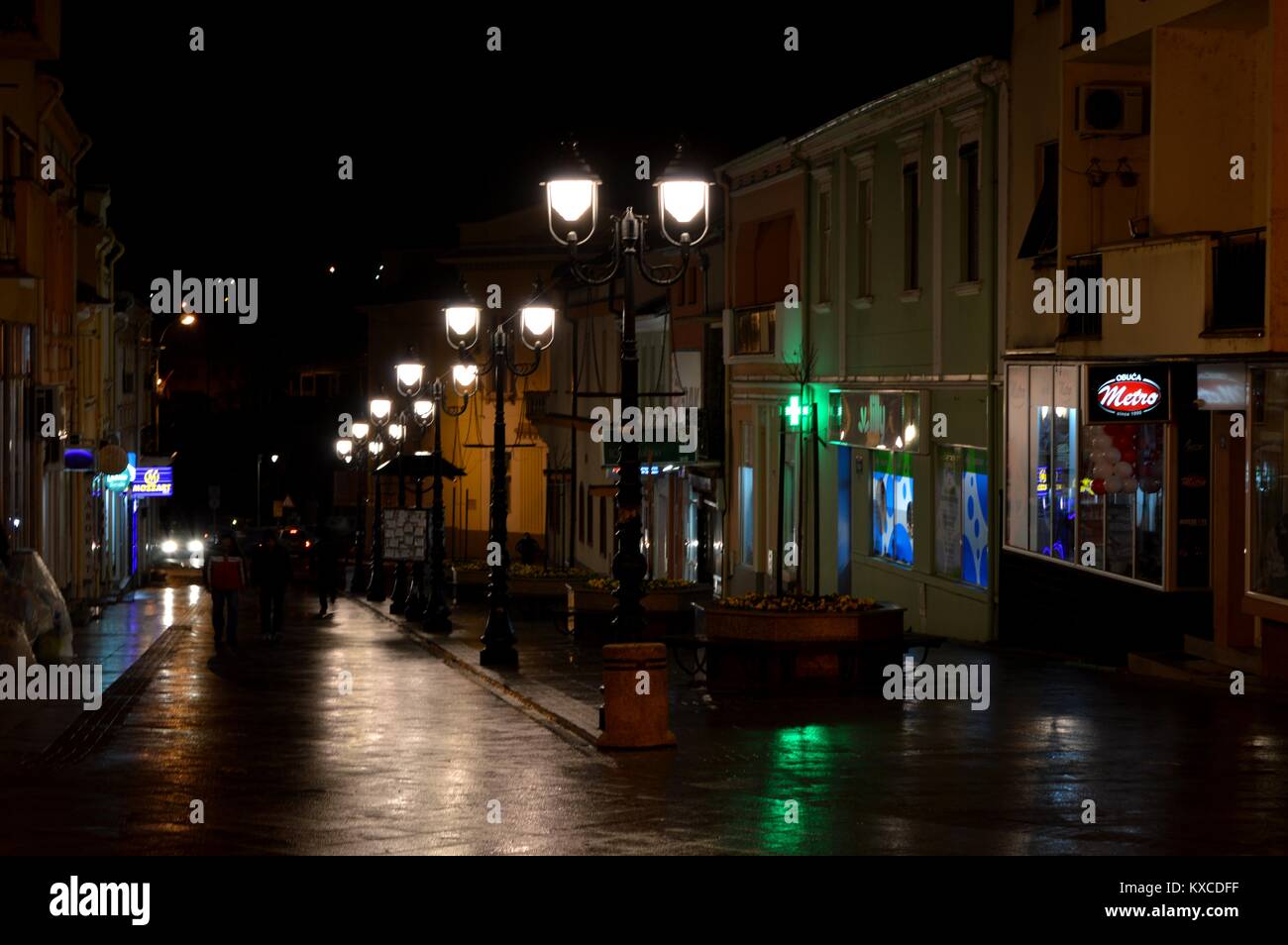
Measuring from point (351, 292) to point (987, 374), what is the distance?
8146 cm

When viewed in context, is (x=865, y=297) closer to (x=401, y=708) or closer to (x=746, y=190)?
(x=746, y=190)

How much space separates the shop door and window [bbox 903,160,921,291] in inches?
394

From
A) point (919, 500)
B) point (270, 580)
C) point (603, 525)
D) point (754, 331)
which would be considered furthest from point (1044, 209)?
point (603, 525)

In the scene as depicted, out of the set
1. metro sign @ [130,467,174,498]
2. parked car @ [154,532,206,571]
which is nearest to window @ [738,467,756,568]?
metro sign @ [130,467,174,498]

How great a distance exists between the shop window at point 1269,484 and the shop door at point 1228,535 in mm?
1411

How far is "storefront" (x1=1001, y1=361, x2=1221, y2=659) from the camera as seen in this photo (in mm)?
21016

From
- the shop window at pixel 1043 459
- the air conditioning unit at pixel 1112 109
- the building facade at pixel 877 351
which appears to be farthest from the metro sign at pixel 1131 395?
the building facade at pixel 877 351

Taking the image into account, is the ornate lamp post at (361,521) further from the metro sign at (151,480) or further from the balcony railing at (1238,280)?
the balcony railing at (1238,280)

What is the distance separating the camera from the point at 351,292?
105312mm

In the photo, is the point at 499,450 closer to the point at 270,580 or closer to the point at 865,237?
the point at 270,580

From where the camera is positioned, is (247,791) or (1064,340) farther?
(1064,340)

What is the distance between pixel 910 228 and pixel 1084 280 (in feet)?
26.1

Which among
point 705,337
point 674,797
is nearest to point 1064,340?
point 674,797

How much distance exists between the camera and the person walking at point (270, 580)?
1217 inches
